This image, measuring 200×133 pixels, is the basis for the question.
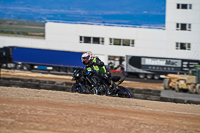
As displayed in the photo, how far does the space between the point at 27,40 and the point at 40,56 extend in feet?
24.5

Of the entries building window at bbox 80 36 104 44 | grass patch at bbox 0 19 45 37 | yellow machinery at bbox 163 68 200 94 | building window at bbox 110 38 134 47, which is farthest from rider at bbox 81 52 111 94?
grass patch at bbox 0 19 45 37

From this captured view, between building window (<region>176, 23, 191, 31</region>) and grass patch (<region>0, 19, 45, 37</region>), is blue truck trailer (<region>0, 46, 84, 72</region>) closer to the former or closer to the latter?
grass patch (<region>0, 19, 45, 37</region>)

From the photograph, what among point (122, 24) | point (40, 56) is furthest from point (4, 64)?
point (122, 24)

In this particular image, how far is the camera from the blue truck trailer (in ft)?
158

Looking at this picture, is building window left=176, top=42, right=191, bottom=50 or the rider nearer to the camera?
the rider

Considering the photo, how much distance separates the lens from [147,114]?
1041cm

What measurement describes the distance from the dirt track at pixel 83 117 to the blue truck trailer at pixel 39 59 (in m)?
36.0

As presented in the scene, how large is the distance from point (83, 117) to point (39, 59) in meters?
40.9

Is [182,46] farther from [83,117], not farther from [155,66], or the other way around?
[83,117]

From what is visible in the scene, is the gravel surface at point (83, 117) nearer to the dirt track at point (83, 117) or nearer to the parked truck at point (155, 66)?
the dirt track at point (83, 117)

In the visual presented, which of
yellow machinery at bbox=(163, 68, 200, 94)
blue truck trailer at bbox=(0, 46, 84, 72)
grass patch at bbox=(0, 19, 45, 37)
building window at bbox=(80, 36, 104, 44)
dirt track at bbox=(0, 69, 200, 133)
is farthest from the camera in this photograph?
grass patch at bbox=(0, 19, 45, 37)

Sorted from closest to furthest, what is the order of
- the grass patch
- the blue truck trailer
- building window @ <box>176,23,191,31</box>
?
the blue truck trailer, building window @ <box>176,23,191,31</box>, the grass patch

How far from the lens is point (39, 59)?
48969 millimetres

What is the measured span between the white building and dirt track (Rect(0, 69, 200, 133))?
39.0 m
